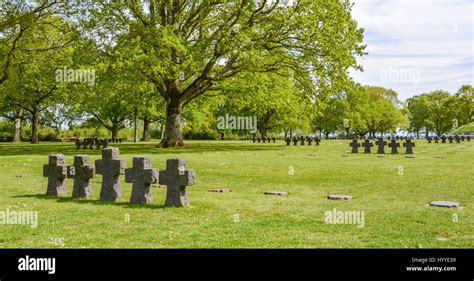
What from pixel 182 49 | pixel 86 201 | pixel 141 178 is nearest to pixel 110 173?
pixel 86 201

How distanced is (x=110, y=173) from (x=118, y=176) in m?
0.21

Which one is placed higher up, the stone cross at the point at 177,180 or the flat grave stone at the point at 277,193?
the stone cross at the point at 177,180

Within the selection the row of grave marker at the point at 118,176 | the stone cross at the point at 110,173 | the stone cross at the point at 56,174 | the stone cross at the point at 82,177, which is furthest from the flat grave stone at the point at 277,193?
the stone cross at the point at 56,174

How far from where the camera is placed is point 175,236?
24.9 ft

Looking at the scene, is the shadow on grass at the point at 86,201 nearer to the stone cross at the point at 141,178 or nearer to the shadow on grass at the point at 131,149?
the stone cross at the point at 141,178

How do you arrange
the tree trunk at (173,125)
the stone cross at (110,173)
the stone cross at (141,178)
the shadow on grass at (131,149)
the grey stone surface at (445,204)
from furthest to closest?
the tree trunk at (173,125), the shadow on grass at (131,149), the stone cross at (110,173), the stone cross at (141,178), the grey stone surface at (445,204)

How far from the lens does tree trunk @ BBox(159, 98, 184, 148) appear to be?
38312mm

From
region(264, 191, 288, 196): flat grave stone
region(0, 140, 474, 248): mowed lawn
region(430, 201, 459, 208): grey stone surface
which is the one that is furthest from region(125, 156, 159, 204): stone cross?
region(430, 201, 459, 208): grey stone surface

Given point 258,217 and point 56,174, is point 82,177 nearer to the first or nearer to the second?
point 56,174

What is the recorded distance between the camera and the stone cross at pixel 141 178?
10734 millimetres

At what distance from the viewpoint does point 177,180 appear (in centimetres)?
1036
